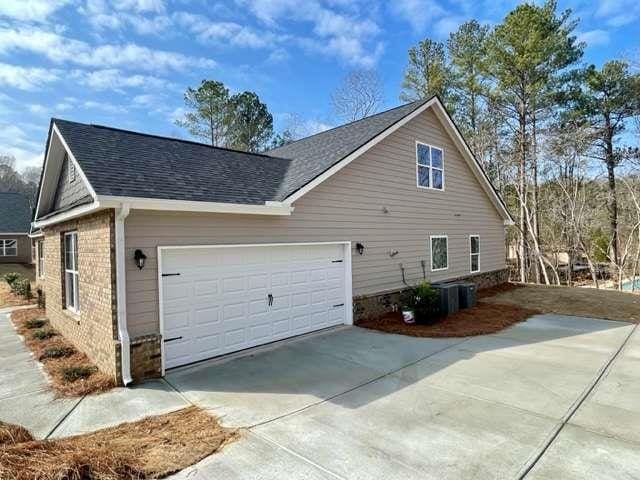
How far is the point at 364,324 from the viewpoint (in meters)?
9.30

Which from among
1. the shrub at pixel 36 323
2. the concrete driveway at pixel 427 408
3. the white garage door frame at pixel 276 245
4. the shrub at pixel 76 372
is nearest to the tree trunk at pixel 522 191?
the concrete driveway at pixel 427 408

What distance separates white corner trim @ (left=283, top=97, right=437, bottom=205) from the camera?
8.02m

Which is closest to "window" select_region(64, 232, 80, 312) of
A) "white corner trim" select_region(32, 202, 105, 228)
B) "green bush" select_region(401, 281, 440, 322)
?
"white corner trim" select_region(32, 202, 105, 228)

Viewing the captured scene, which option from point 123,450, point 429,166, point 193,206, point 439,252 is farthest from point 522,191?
point 123,450

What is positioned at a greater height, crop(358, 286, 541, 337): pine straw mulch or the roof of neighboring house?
the roof of neighboring house

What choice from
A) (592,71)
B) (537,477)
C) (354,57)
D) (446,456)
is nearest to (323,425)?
(446,456)

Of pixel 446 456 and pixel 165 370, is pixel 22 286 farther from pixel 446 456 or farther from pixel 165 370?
pixel 446 456

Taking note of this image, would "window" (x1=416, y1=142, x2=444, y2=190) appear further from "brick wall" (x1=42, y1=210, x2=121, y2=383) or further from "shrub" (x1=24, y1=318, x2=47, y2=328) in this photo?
"shrub" (x1=24, y1=318, x2=47, y2=328)

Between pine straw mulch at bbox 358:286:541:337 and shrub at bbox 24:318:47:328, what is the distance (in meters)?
8.61

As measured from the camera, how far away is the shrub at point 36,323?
9941 millimetres

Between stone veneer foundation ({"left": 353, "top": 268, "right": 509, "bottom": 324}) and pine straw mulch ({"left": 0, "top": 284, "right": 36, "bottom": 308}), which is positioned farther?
pine straw mulch ({"left": 0, "top": 284, "right": 36, "bottom": 308})

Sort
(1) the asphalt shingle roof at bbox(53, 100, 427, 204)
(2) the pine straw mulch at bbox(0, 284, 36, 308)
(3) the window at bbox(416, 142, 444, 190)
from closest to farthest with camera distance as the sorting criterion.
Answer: (1) the asphalt shingle roof at bbox(53, 100, 427, 204) → (3) the window at bbox(416, 142, 444, 190) → (2) the pine straw mulch at bbox(0, 284, 36, 308)

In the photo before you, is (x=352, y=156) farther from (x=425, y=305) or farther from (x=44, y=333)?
(x=44, y=333)

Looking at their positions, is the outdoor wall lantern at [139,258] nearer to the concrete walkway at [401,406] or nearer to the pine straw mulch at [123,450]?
the concrete walkway at [401,406]
